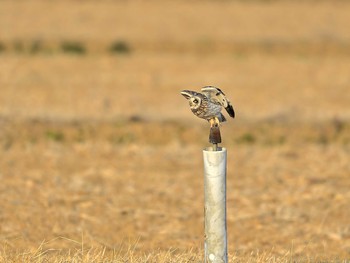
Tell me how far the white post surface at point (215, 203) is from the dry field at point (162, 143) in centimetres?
64

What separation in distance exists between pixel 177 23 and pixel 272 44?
5088 mm

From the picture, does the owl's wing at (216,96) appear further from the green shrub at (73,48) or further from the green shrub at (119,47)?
the green shrub at (119,47)

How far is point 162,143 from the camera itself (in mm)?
14250

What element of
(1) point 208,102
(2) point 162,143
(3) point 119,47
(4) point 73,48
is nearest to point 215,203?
(1) point 208,102

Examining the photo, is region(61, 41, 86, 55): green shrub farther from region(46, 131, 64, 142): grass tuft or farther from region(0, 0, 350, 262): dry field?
region(46, 131, 64, 142): grass tuft

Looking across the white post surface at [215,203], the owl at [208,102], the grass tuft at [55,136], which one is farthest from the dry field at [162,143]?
the owl at [208,102]

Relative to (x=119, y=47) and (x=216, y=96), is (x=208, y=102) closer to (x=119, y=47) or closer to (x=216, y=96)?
(x=216, y=96)

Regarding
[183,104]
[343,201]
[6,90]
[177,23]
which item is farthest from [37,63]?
[343,201]

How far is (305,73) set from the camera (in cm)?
2194

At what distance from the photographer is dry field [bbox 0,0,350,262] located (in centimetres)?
928

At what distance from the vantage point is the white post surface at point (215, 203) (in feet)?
20.0

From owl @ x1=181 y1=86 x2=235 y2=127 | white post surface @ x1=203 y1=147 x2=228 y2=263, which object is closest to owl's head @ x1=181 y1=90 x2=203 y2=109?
owl @ x1=181 y1=86 x2=235 y2=127

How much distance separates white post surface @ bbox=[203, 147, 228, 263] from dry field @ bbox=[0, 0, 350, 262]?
2.09 ft

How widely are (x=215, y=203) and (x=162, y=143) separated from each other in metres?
8.07
